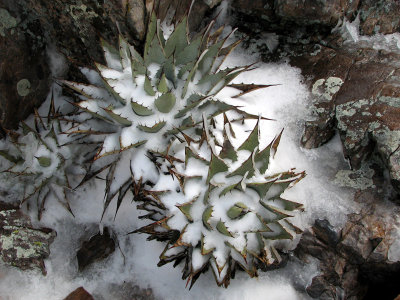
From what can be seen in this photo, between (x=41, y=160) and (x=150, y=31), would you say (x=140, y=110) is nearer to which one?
(x=150, y=31)

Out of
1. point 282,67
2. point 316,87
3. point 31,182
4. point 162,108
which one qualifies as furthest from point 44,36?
point 316,87

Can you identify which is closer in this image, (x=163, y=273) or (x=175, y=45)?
(x=175, y=45)

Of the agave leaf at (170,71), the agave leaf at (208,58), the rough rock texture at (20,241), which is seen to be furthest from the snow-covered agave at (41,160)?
the agave leaf at (208,58)

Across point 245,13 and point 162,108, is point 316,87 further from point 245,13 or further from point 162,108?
point 162,108

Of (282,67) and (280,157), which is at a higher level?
(282,67)

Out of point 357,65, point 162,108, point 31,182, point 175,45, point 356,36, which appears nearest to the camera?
point 162,108

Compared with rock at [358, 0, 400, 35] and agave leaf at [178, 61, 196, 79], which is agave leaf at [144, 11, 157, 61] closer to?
agave leaf at [178, 61, 196, 79]

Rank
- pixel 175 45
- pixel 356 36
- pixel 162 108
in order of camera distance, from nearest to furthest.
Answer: pixel 162 108
pixel 175 45
pixel 356 36

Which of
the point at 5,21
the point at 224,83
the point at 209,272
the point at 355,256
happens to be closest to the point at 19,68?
the point at 5,21
